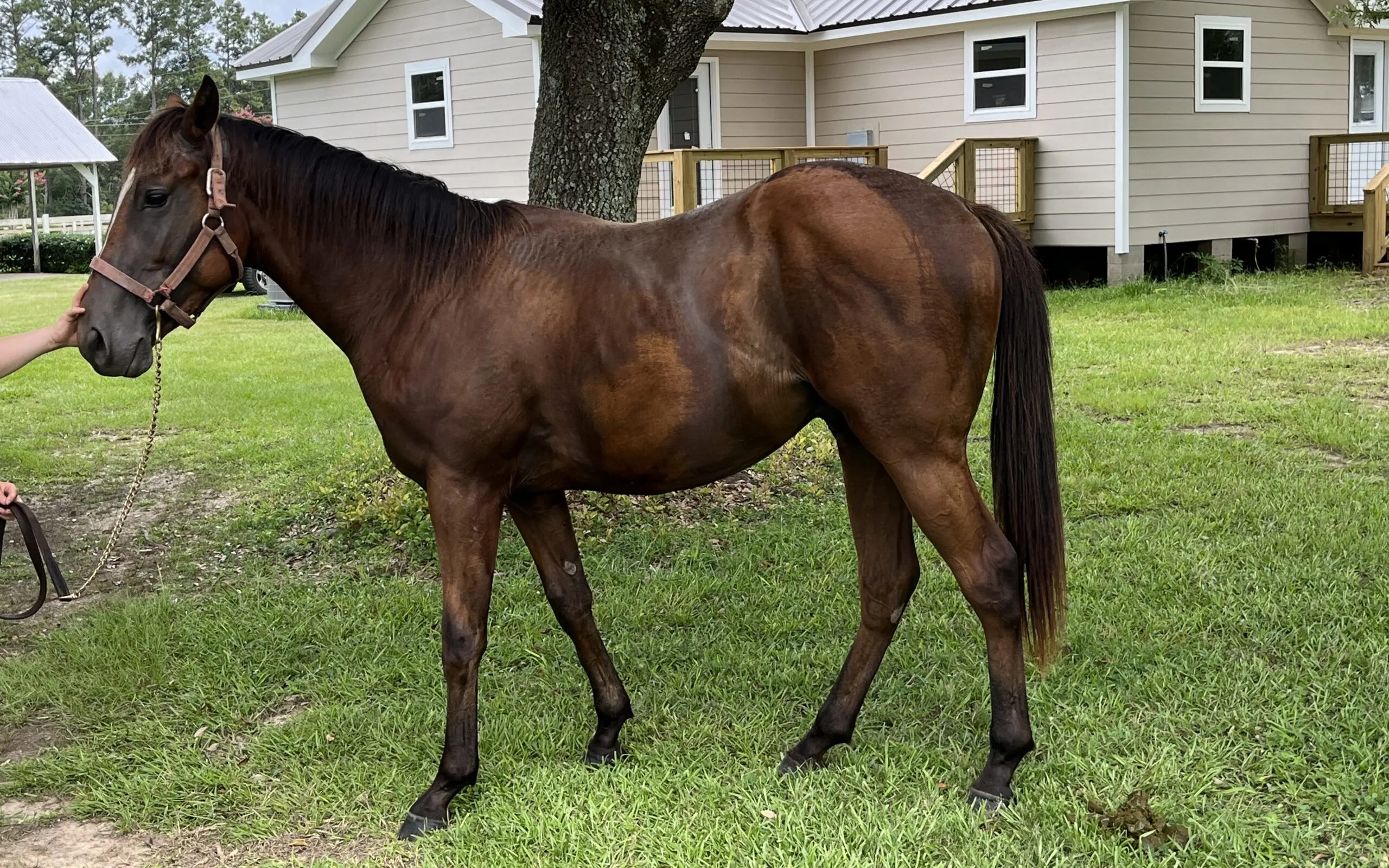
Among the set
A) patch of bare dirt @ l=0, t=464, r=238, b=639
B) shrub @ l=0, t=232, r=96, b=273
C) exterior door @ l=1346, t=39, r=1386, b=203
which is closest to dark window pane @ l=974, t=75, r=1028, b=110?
exterior door @ l=1346, t=39, r=1386, b=203

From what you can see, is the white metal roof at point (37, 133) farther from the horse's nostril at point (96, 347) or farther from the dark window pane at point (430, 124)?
the horse's nostril at point (96, 347)

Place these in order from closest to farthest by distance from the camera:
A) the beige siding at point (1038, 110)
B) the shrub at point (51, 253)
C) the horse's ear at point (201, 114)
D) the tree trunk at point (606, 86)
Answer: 1. the horse's ear at point (201, 114)
2. the tree trunk at point (606, 86)
3. the beige siding at point (1038, 110)
4. the shrub at point (51, 253)

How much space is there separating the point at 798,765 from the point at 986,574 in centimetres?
79

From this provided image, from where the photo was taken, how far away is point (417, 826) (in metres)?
3.09

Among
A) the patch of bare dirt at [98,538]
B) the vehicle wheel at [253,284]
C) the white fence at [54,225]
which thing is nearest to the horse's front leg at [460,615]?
the patch of bare dirt at [98,538]

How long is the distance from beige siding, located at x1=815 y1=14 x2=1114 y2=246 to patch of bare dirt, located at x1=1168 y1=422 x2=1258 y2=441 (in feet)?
23.6

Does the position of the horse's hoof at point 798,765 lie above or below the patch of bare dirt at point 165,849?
above

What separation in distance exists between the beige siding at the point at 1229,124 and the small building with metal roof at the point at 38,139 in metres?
20.8

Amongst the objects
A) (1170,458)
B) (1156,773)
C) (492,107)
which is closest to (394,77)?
(492,107)

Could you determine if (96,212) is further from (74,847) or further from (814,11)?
(74,847)

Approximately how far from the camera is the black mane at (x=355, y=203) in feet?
10.4

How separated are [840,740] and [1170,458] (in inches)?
144

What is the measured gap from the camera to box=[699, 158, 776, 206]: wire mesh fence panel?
13.5m

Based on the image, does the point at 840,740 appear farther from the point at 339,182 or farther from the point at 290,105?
the point at 290,105
